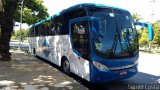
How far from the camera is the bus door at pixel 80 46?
8555mm

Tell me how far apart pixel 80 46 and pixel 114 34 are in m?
1.51

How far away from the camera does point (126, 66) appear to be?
8.67 m

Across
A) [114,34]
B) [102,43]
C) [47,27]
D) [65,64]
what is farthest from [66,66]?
[47,27]

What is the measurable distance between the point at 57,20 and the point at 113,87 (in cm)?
520

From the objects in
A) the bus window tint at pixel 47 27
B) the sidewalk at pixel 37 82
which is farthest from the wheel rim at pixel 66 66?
the bus window tint at pixel 47 27

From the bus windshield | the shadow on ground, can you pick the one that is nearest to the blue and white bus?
the bus windshield

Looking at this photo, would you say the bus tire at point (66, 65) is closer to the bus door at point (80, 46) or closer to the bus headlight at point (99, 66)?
the bus door at point (80, 46)

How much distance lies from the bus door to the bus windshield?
1.50 feet

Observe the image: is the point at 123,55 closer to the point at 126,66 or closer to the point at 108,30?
the point at 126,66

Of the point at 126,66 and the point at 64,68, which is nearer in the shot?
the point at 126,66

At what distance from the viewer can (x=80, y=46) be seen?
9.16 metres

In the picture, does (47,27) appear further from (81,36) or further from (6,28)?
(81,36)

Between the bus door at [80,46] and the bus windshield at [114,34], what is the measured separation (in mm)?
457

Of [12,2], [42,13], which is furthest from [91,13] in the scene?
[42,13]
